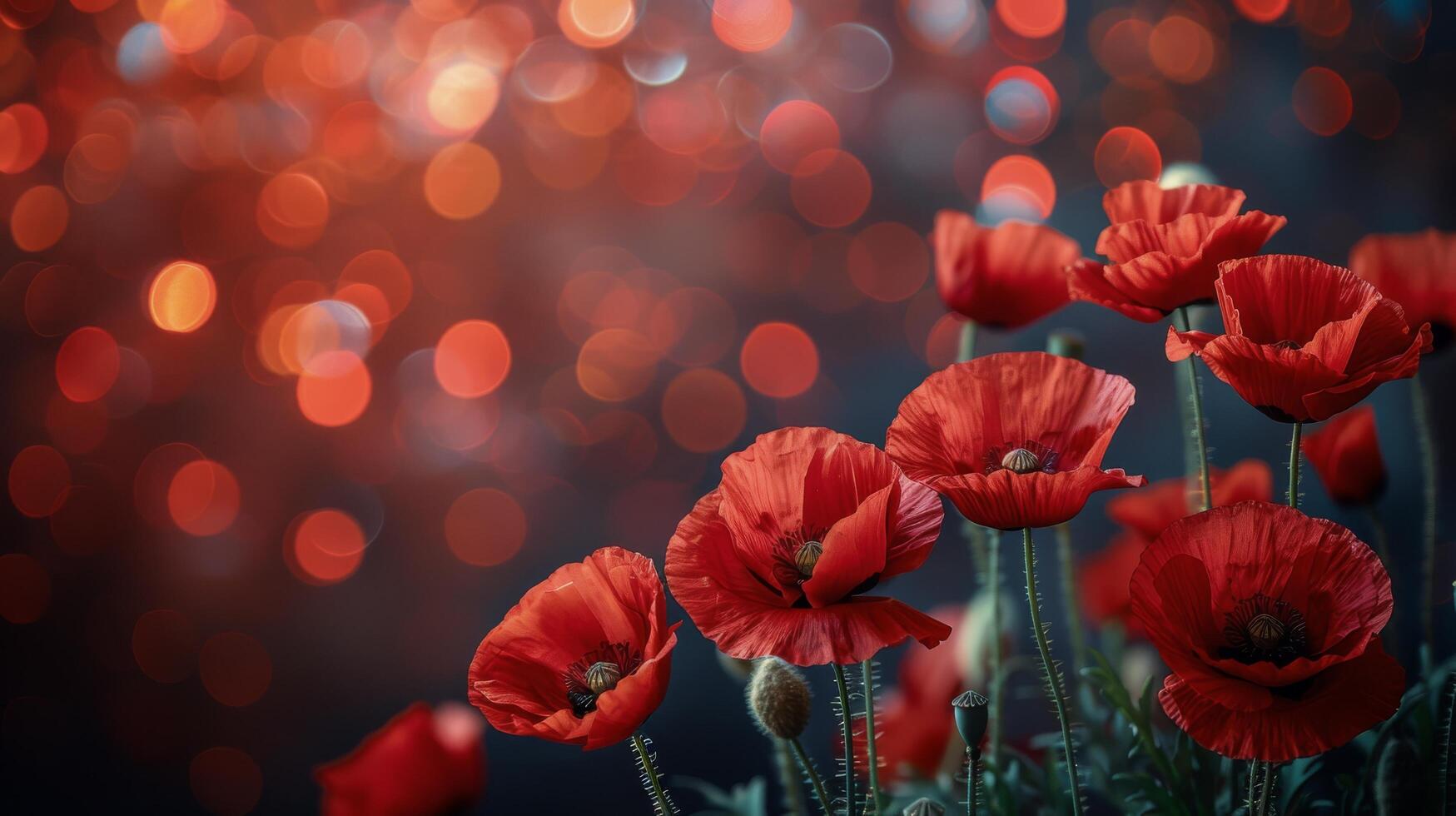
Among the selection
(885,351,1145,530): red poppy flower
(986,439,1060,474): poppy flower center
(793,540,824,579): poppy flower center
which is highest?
(885,351,1145,530): red poppy flower

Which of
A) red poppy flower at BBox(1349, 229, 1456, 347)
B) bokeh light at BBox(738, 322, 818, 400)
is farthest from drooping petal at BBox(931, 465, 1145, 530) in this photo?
bokeh light at BBox(738, 322, 818, 400)

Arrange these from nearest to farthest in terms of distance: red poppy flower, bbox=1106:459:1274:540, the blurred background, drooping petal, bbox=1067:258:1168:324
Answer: drooping petal, bbox=1067:258:1168:324 → red poppy flower, bbox=1106:459:1274:540 → the blurred background

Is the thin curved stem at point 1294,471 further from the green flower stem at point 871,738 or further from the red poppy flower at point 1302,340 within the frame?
the green flower stem at point 871,738

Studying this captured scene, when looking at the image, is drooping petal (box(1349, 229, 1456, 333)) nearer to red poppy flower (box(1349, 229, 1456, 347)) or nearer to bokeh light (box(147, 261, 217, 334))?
red poppy flower (box(1349, 229, 1456, 347))

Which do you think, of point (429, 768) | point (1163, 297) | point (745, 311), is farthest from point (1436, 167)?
point (429, 768)

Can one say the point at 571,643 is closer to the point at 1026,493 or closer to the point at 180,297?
the point at 1026,493

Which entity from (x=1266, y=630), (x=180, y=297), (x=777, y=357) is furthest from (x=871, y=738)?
(x=180, y=297)
